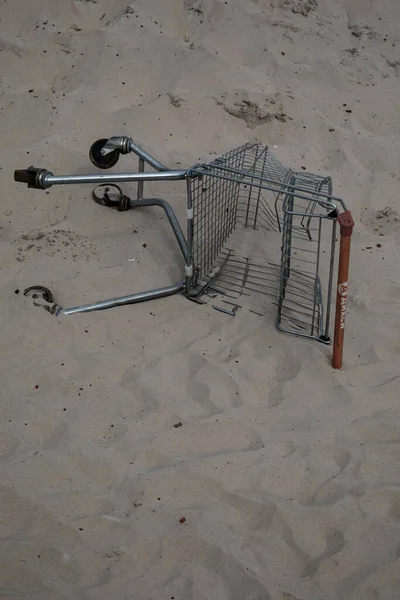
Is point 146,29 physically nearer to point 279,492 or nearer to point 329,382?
point 329,382

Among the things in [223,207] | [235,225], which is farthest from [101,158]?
[235,225]

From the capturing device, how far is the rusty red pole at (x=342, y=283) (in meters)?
2.16

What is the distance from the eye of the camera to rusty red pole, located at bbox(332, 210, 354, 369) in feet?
7.08

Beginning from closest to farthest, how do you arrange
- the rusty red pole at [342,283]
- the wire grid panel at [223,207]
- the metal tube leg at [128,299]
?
1. the rusty red pole at [342,283]
2. the metal tube leg at [128,299]
3. the wire grid panel at [223,207]

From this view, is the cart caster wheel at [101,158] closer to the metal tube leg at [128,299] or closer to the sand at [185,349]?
the sand at [185,349]

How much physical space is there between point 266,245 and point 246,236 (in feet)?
0.46

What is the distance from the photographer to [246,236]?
3281 millimetres

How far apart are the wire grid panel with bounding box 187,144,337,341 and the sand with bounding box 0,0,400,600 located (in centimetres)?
16

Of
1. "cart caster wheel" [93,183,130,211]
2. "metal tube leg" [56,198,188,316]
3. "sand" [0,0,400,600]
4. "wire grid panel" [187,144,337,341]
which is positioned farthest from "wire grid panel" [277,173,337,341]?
"cart caster wheel" [93,183,130,211]

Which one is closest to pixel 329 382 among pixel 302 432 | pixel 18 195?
pixel 302 432

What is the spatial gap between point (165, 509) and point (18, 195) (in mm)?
2113

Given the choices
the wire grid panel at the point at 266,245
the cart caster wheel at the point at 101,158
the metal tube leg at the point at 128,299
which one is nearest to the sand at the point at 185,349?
the metal tube leg at the point at 128,299

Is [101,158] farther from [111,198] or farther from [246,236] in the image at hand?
[246,236]

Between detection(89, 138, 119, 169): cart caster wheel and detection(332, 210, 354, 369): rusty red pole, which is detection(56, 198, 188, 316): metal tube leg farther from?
detection(332, 210, 354, 369): rusty red pole
